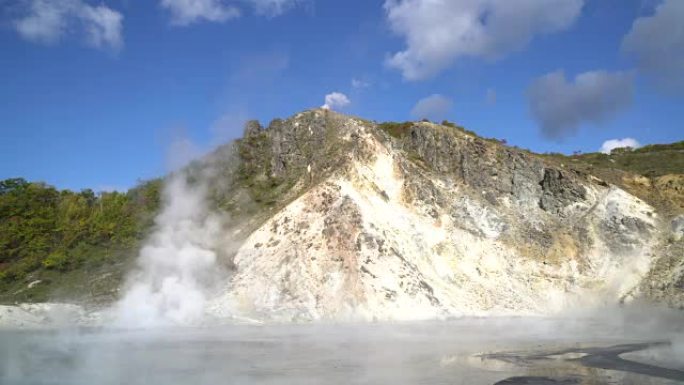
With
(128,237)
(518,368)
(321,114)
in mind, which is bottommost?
(518,368)

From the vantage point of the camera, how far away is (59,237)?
1905 inches

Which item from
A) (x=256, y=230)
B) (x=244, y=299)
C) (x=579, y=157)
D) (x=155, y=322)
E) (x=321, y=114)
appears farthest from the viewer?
(x=579, y=157)

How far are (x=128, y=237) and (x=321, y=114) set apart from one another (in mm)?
18756

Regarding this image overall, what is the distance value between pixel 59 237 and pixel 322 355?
3704 centimetres

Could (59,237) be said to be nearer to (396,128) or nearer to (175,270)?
(175,270)

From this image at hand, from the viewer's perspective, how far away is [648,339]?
25781 millimetres

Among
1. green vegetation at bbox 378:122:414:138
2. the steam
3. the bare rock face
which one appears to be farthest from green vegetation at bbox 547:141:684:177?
the steam

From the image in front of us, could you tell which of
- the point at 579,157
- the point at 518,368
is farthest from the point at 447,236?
the point at 579,157

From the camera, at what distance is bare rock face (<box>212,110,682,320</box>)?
34.7 metres

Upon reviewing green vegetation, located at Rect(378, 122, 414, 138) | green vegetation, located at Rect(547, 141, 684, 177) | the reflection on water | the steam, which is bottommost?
the reflection on water

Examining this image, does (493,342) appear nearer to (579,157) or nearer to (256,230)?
(256,230)

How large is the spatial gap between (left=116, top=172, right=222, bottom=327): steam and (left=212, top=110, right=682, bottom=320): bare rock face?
6.17 ft

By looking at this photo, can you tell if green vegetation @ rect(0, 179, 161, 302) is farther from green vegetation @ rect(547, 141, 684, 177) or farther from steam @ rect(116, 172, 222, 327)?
green vegetation @ rect(547, 141, 684, 177)

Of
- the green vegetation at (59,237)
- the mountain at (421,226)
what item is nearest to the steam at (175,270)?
the mountain at (421,226)
